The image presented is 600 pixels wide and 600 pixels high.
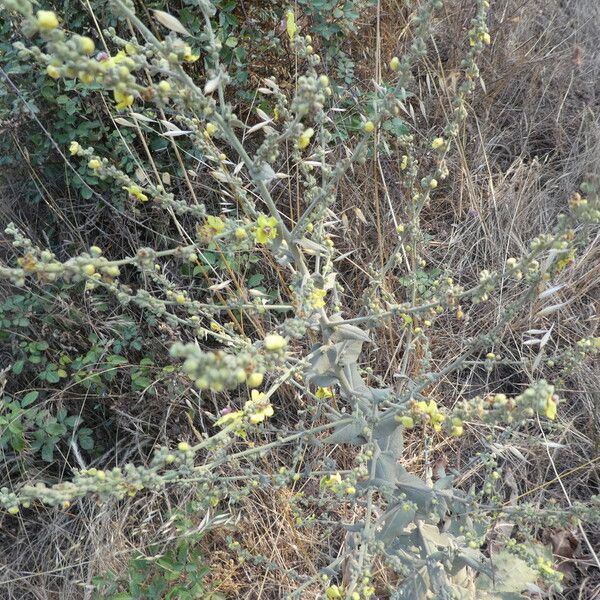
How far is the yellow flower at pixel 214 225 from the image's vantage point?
4.57 ft

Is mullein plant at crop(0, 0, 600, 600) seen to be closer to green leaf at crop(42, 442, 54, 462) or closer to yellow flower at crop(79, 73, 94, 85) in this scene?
yellow flower at crop(79, 73, 94, 85)

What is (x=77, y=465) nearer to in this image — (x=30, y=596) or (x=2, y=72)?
(x=30, y=596)

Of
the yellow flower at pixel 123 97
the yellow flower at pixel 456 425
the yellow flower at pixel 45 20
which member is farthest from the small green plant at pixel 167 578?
the yellow flower at pixel 45 20

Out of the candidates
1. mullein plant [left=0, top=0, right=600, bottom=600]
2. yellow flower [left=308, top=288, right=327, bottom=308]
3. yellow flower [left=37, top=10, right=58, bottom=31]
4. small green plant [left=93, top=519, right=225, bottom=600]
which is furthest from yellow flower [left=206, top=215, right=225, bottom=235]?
small green plant [left=93, top=519, right=225, bottom=600]

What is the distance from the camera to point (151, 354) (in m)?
2.58

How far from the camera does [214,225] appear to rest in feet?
4.61

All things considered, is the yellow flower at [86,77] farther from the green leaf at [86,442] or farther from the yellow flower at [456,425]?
the green leaf at [86,442]

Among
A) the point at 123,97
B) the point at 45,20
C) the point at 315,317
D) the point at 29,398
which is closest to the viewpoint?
the point at 45,20

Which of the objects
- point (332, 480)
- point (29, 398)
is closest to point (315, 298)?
point (332, 480)

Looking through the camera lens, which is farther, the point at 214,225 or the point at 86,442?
the point at 86,442

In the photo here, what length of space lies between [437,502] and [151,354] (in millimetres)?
1477

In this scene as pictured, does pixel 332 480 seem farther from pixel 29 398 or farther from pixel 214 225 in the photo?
pixel 29 398

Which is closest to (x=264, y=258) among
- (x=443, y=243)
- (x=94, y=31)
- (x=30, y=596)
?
(x=443, y=243)

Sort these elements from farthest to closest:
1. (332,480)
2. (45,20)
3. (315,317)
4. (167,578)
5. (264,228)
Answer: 1. (167,578)
2. (332,480)
3. (315,317)
4. (264,228)
5. (45,20)
